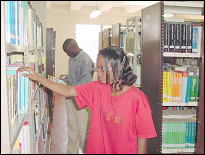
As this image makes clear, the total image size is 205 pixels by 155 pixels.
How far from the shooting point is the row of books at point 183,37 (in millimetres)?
2457

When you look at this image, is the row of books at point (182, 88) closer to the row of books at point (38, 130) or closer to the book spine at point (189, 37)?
the book spine at point (189, 37)

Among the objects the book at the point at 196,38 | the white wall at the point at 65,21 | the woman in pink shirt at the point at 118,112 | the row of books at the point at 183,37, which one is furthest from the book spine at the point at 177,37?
the white wall at the point at 65,21

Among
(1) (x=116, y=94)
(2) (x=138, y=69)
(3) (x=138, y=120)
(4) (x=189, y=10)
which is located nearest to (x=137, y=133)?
(3) (x=138, y=120)

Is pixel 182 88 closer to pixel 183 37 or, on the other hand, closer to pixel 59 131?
pixel 183 37

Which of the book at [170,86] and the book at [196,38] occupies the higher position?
the book at [196,38]

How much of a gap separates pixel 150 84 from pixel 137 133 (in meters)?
1.08

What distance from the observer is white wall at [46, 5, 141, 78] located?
9.35 meters

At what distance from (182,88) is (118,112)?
122 cm

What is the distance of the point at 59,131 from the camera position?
172 inches

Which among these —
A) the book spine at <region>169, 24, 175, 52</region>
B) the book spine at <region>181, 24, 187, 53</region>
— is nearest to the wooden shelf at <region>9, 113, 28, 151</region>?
the book spine at <region>169, 24, 175, 52</region>

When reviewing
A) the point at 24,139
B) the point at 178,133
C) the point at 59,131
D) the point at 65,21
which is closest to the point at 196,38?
the point at 178,133

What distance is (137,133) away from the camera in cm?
151

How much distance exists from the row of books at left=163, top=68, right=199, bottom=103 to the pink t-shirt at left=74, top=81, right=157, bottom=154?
1018 mm

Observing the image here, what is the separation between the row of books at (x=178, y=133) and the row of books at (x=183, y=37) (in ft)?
2.49
